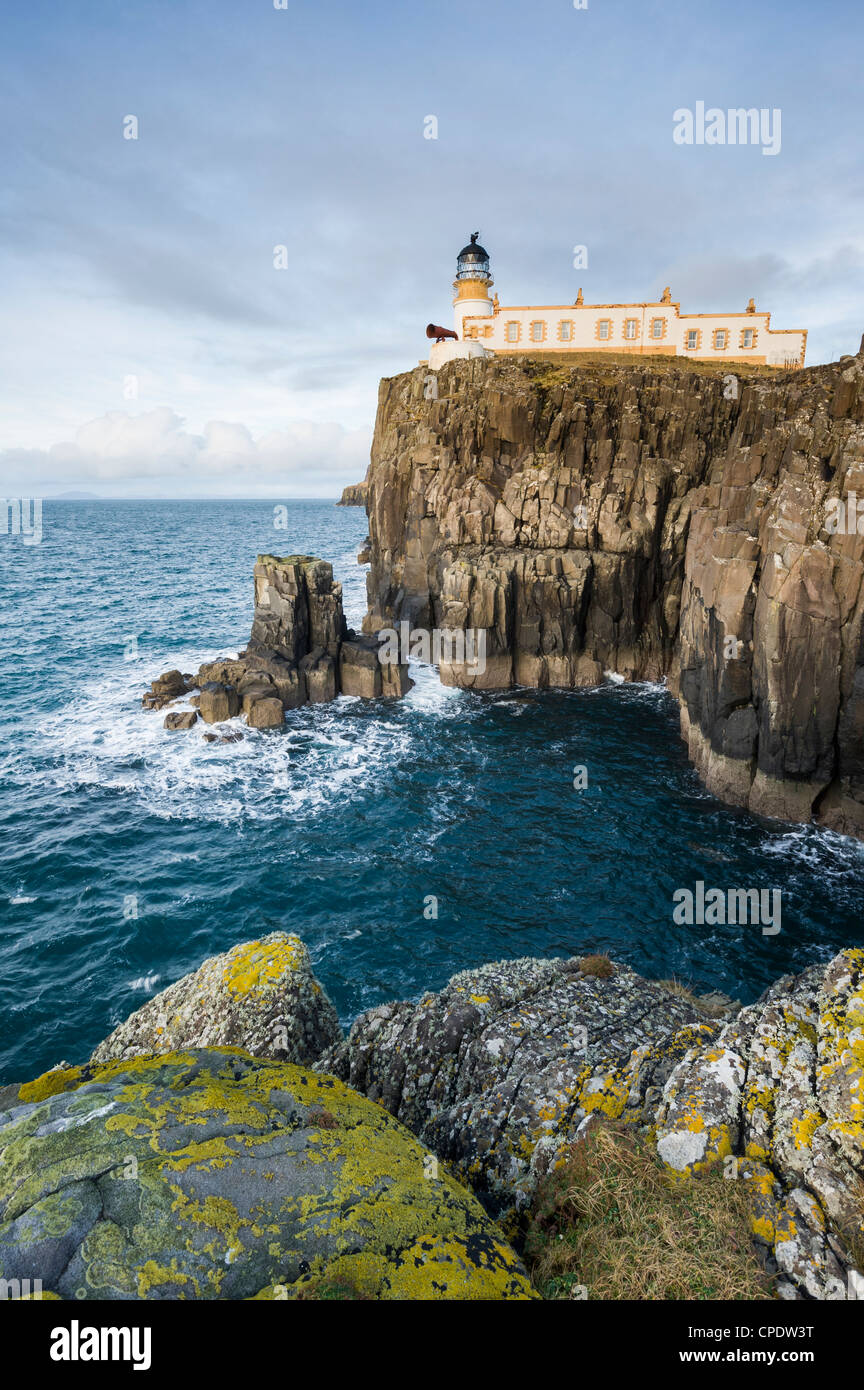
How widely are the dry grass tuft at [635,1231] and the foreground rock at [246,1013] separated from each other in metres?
4.71

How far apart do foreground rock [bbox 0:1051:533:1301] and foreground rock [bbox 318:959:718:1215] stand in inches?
75.5

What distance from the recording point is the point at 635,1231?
6500 millimetres

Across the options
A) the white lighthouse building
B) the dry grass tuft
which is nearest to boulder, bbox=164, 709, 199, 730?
the dry grass tuft

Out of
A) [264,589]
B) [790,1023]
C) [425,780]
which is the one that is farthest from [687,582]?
[790,1023]

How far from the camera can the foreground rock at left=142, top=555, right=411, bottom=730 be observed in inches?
1502

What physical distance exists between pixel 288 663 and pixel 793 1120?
3560 centimetres

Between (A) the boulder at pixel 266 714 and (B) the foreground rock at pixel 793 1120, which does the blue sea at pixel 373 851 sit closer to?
(A) the boulder at pixel 266 714

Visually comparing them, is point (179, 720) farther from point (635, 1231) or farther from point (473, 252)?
point (473, 252)

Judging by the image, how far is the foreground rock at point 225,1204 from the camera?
530 cm

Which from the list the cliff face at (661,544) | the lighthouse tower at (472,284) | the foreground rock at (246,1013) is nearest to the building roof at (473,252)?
the lighthouse tower at (472,284)

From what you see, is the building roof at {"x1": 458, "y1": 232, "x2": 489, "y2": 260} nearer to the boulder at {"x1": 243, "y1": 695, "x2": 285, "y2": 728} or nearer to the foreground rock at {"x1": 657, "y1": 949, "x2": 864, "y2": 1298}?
the boulder at {"x1": 243, "y1": 695, "x2": 285, "y2": 728}

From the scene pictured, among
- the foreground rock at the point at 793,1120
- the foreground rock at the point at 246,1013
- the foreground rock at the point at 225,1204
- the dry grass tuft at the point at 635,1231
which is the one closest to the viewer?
the foreground rock at the point at 225,1204

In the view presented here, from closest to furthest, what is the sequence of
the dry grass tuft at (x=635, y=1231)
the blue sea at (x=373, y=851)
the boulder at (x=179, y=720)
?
1. the dry grass tuft at (x=635, y=1231)
2. the blue sea at (x=373, y=851)
3. the boulder at (x=179, y=720)

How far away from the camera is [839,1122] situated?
22.2 ft
